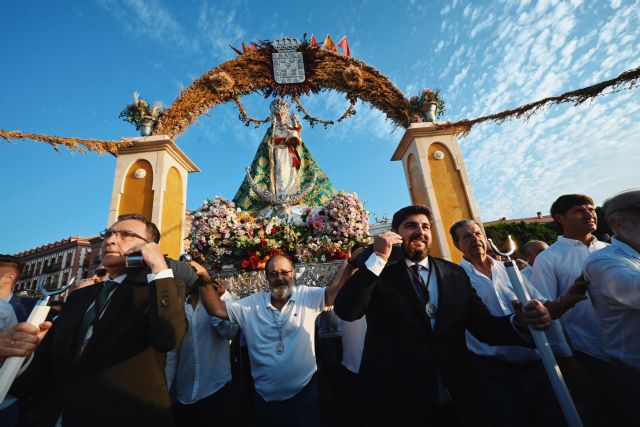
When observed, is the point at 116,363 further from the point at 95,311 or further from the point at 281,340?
the point at 281,340

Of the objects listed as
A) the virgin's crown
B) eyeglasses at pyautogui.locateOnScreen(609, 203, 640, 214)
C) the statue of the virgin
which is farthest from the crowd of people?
the virgin's crown

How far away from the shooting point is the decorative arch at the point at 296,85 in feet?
24.0

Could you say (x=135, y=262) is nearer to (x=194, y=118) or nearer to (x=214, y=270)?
(x=214, y=270)

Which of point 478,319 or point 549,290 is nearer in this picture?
point 478,319

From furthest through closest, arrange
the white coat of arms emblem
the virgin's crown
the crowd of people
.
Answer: the virgin's crown
the white coat of arms emblem
the crowd of people

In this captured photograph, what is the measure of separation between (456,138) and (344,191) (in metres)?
4.06

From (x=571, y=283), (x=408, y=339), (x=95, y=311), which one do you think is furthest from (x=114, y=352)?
(x=571, y=283)

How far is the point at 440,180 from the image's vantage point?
7016mm

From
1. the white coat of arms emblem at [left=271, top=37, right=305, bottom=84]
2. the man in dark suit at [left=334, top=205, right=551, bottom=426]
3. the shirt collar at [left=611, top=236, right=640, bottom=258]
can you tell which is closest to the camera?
the man in dark suit at [left=334, top=205, right=551, bottom=426]

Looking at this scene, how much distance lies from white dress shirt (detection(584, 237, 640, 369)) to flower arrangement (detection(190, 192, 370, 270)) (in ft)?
9.78

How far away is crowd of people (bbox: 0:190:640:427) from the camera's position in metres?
1.68

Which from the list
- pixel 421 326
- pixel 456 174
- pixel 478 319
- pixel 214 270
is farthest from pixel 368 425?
pixel 456 174

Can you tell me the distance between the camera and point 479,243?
9.54 feet

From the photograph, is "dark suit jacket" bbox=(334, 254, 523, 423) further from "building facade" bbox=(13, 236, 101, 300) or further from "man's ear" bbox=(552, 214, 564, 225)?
"building facade" bbox=(13, 236, 101, 300)
